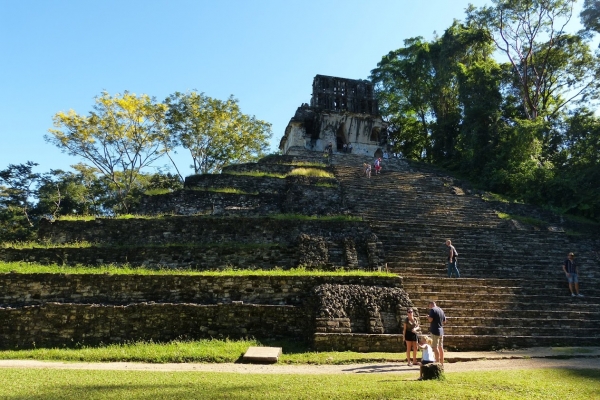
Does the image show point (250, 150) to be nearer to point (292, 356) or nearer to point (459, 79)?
point (459, 79)

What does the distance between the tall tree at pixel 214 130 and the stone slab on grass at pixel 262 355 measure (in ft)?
72.5

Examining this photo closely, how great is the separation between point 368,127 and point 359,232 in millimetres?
17509

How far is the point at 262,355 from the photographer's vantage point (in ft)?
24.6

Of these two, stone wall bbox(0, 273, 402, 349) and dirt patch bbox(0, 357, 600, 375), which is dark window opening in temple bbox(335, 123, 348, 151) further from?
dirt patch bbox(0, 357, 600, 375)

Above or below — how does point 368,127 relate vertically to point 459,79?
below

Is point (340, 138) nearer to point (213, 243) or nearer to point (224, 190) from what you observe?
point (224, 190)

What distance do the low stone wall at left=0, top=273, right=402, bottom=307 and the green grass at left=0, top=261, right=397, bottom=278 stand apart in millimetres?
176

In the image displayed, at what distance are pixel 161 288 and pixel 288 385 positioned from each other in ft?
17.2

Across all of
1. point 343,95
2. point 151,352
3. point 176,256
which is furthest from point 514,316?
point 343,95

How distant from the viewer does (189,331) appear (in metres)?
8.88

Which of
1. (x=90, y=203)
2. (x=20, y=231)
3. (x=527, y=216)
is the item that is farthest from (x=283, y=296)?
(x=90, y=203)

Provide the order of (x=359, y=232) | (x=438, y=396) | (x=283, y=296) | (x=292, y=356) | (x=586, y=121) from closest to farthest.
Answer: (x=438, y=396) < (x=292, y=356) < (x=283, y=296) < (x=359, y=232) < (x=586, y=121)

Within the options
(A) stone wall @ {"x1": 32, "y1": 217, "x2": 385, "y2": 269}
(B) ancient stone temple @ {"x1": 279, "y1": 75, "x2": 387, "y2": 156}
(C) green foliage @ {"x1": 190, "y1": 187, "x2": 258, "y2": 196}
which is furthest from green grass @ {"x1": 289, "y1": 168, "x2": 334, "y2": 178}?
(A) stone wall @ {"x1": 32, "y1": 217, "x2": 385, "y2": 269}

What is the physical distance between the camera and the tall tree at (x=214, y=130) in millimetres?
27375
